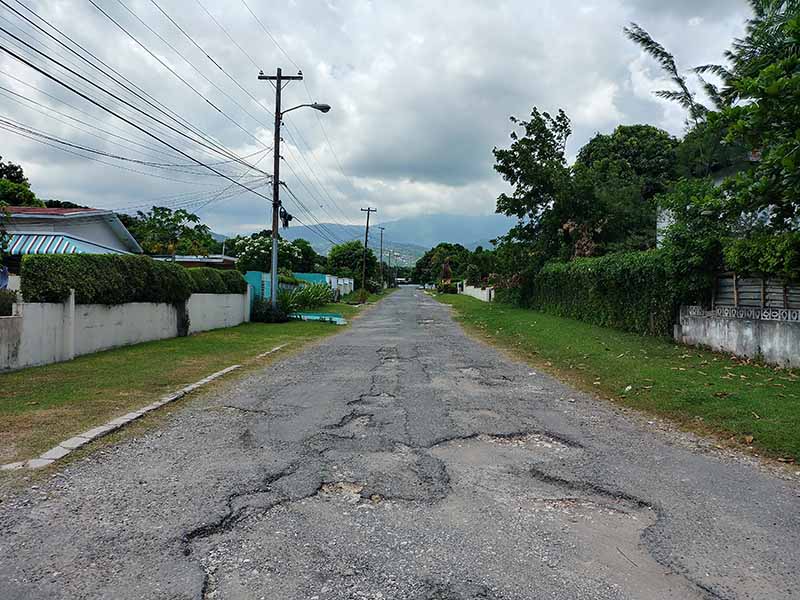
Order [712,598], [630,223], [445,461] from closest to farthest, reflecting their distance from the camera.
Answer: [712,598]
[445,461]
[630,223]

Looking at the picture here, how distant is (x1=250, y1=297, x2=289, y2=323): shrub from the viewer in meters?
25.6

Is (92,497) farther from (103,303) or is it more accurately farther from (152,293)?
(152,293)

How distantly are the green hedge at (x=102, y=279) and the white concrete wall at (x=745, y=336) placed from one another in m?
13.3

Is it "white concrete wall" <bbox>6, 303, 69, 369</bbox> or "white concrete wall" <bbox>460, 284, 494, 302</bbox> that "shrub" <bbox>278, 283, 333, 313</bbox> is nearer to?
"white concrete wall" <bbox>6, 303, 69, 369</bbox>

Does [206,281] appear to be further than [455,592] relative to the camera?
Yes

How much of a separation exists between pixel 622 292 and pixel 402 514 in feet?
51.8

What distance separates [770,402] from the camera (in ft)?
25.2

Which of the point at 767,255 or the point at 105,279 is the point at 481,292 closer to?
the point at 105,279

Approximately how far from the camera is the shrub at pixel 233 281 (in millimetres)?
23109

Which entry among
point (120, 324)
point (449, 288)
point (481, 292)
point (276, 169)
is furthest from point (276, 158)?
point (449, 288)

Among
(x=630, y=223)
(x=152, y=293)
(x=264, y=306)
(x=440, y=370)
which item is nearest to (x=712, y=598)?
(x=440, y=370)

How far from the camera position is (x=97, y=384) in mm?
9164

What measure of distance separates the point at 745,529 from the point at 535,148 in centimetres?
3147

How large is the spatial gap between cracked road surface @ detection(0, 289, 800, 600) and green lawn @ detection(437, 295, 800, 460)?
2.63 feet
